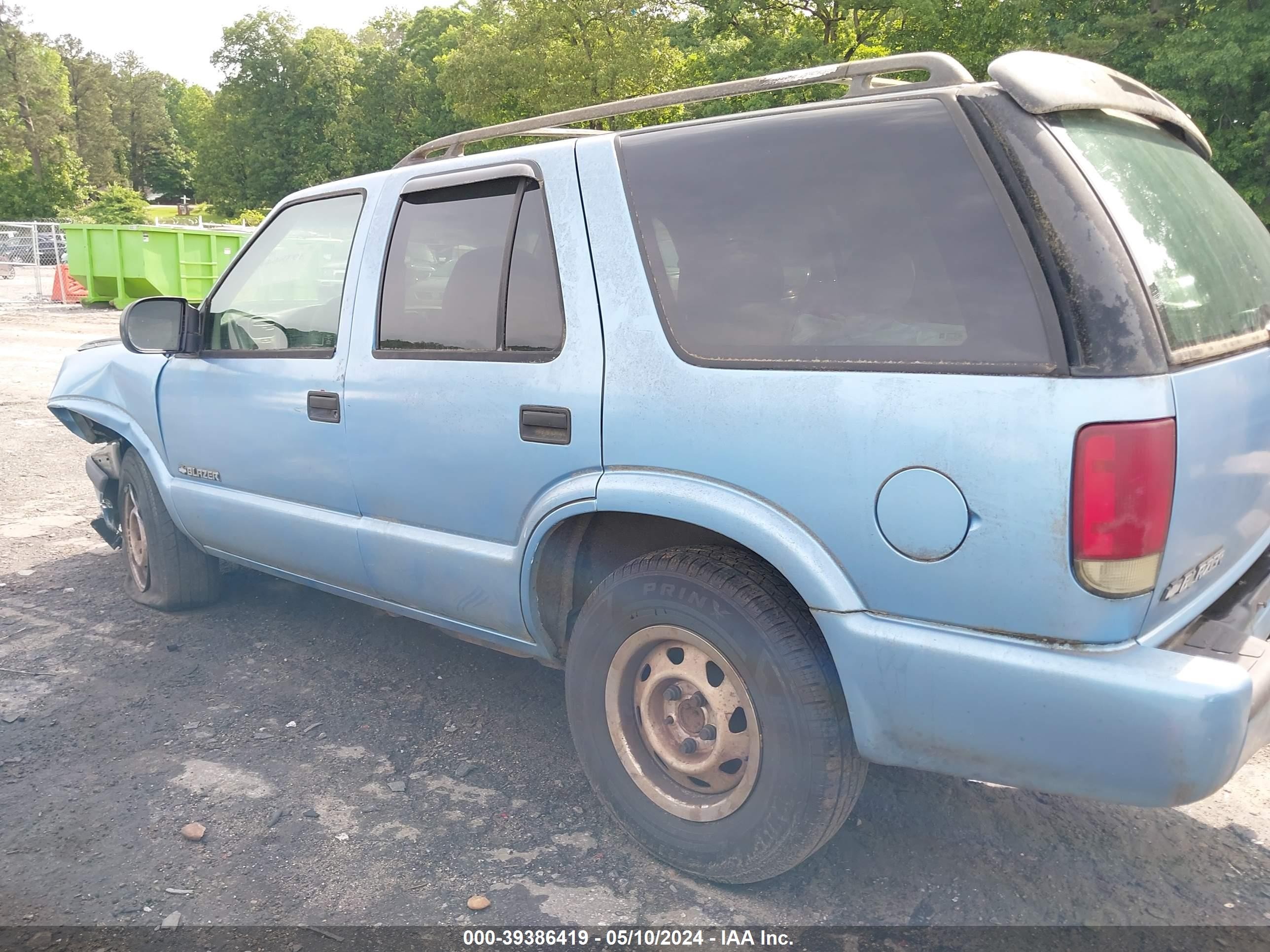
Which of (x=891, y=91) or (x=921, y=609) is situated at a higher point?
(x=891, y=91)

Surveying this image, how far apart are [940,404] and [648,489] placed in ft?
2.62

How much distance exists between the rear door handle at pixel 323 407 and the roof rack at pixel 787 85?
3.35 feet

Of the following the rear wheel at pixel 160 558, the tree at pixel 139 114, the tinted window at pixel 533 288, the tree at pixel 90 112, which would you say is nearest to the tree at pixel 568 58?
the rear wheel at pixel 160 558

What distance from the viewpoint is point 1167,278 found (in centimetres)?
223

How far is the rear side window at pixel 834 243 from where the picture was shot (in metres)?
2.19

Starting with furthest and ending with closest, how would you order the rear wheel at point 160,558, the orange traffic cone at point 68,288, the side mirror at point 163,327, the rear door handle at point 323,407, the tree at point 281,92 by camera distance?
1. the tree at point 281,92
2. the orange traffic cone at point 68,288
3. the rear wheel at point 160,558
4. the side mirror at point 163,327
5. the rear door handle at point 323,407

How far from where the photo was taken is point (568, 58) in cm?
3212

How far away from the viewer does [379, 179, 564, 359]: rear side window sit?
9.80 ft

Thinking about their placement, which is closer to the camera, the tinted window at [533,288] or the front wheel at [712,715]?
the front wheel at [712,715]

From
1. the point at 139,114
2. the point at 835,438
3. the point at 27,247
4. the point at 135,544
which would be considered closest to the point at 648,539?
the point at 835,438

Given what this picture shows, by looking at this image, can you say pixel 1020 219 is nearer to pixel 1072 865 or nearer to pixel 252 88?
pixel 1072 865

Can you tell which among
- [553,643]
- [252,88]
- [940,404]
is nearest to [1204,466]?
[940,404]

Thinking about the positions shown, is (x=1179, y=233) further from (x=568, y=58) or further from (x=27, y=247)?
(x=568, y=58)

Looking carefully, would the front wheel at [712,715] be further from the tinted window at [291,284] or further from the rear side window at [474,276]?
the tinted window at [291,284]
